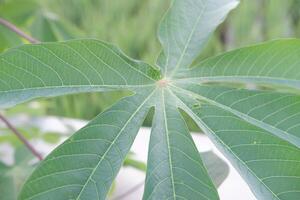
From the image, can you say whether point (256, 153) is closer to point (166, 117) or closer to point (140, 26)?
point (166, 117)

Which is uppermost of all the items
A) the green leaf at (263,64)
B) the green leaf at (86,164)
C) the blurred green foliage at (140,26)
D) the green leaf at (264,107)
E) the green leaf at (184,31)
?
the blurred green foliage at (140,26)

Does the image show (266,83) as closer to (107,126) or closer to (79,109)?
(107,126)

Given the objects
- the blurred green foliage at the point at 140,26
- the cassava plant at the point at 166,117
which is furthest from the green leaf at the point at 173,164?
the blurred green foliage at the point at 140,26

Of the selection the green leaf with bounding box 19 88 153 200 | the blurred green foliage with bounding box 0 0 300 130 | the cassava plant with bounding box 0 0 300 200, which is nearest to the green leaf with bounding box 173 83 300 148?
the cassava plant with bounding box 0 0 300 200

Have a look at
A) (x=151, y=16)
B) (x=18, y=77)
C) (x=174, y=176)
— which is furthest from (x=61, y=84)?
(x=151, y=16)

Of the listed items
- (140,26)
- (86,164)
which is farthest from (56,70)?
(140,26)

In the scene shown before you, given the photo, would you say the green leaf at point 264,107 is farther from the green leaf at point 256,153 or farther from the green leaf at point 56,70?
the green leaf at point 56,70

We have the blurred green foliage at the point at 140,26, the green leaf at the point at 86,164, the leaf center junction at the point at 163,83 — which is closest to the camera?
the green leaf at the point at 86,164
